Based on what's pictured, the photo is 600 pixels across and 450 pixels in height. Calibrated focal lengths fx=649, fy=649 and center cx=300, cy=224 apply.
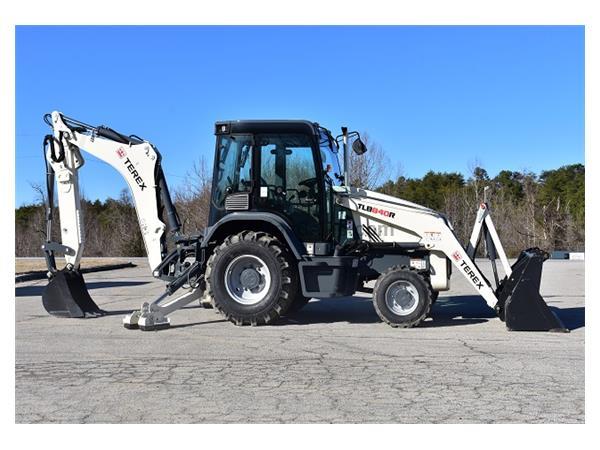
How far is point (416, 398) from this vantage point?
5.91m

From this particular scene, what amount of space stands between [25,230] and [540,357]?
45371 mm

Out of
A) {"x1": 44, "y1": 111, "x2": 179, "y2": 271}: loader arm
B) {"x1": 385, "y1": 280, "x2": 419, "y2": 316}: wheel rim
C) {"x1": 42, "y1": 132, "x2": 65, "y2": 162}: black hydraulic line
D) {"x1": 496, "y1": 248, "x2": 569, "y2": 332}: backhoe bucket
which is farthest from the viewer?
{"x1": 42, "y1": 132, "x2": 65, "y2": 162}: black hydraulic line

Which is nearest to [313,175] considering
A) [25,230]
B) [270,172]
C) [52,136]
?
[270,172]

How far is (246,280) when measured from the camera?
10.1m

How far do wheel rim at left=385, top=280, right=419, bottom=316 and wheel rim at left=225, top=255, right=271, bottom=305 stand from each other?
1.88 meters

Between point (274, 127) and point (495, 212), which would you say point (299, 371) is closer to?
point (274, 127)

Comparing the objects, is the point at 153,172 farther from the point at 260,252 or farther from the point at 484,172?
the point at 484,172

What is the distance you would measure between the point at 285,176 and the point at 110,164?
3227mm

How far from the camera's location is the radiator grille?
10195 millimetres

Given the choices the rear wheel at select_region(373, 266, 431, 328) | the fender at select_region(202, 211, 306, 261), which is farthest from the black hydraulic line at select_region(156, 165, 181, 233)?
the rear wheel at select_region(373, 266, 431, 328)

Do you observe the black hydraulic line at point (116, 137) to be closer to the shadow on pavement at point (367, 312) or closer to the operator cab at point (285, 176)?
the operator cab at point (285, 176)

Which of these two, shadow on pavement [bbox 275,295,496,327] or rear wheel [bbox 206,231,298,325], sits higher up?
rear wheel [bbox 206,231,298,325]

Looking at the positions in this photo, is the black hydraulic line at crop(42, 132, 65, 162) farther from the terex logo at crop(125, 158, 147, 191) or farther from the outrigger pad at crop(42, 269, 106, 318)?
the outrigger pad at crop(42, 269, 106, 318)

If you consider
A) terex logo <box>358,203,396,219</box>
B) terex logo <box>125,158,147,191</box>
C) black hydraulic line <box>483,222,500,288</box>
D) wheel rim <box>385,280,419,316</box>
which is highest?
terex logo <box>125,158,147,191</box>
